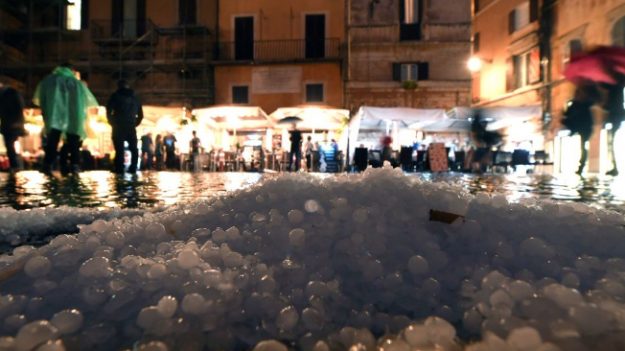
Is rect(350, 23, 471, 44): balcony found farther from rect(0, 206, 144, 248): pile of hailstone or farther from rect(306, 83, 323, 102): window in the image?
rect(0, 206, 144, 248): pile of hailstone

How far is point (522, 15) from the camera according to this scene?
19594 mm

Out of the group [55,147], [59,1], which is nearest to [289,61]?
[59,1]

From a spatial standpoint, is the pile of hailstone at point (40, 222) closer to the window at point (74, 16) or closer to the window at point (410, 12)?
the window at point (410, 12)

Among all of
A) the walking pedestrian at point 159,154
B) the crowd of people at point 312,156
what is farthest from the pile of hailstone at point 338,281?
the walking pedestrian at point 159,154

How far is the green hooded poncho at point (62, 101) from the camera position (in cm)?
700

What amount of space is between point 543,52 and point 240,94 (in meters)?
13.2

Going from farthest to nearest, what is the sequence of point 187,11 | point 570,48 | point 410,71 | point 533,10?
point 187,11
point 410,71
point 533,10
point 570,48

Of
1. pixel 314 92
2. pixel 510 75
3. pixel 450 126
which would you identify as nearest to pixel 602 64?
pixel 450 126

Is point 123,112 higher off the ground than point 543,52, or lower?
lower

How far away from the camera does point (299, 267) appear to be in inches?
38.8

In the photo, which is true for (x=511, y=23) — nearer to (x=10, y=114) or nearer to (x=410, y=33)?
(x=410, y=33)

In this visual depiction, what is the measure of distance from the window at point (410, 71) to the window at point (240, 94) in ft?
23.0

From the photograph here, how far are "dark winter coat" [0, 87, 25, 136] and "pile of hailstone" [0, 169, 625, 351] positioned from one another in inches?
329

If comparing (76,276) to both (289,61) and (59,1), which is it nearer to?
(289,61)
